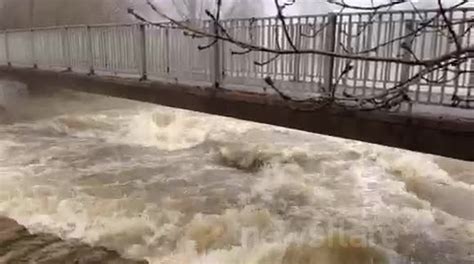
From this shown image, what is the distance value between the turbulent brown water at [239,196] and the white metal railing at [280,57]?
2122mm

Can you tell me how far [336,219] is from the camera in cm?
842

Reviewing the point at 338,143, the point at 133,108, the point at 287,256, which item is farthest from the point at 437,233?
the point at 133,108

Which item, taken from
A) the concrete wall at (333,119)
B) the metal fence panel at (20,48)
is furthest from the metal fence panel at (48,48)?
the concrete wall at (333,119)

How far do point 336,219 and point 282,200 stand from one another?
1224mm

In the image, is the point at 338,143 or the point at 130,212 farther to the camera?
the point at 338,143

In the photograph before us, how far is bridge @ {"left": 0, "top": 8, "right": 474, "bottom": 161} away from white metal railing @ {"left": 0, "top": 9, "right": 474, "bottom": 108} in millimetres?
18

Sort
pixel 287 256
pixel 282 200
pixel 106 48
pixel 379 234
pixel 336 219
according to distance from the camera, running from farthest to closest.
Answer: pixel 106 48 < pixel 282 200 < pixel 336 219 < pixel 379 234 < pixel 287 256

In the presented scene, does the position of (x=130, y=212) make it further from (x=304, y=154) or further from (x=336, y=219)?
(x=304, y=154)

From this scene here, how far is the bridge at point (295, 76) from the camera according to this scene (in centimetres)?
558

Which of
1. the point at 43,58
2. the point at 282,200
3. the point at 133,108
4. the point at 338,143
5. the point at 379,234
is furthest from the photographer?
the point at 133,108

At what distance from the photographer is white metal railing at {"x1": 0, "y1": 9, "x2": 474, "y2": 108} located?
19.7 ft

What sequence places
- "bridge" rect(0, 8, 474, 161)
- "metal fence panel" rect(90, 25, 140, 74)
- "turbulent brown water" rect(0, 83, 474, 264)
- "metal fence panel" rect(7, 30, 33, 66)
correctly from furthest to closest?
"metal fence panel" rect(7, 30, 33, 66) → "metal fence panel" rect(90, 25, 140, 74) → "turbulent brown water" rect(0, 83, 474, 264) → "bridge" rect(0, 8, 474, 161)

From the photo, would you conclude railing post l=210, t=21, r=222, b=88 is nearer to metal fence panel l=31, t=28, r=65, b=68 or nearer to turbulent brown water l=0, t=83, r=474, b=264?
turbulent brown water l=0, t=83, r=474, b=264

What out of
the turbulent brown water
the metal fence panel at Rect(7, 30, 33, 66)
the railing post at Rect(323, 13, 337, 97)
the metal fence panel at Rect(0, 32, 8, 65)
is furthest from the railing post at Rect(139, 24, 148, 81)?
the metal fence panel at Rect(0, 32, 8, 65)
